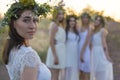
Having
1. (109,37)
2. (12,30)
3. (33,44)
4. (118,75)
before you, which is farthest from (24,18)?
(109,37)

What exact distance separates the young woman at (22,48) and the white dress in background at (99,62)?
17.3 feet

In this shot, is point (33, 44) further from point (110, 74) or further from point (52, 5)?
point (52, 5)

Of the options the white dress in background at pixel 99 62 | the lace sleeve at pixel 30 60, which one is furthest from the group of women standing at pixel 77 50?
the lace sleeve at pixel 30 60

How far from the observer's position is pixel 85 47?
28.1 ft

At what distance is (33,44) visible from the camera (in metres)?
12.4

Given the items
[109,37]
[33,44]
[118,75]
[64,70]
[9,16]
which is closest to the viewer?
[9,16]

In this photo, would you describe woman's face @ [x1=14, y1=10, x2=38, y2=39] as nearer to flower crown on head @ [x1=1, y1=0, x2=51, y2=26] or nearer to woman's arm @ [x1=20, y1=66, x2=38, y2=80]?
flower crown on head @ [x1=1, y1=0, x2=51, y2=26]

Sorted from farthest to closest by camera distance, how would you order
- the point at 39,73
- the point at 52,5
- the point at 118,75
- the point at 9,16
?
the point at 118,75, the point at 52,5, the point at 9,16, the point at 39,73

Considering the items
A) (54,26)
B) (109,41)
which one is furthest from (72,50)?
(109,41)

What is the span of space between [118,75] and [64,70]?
2606mm

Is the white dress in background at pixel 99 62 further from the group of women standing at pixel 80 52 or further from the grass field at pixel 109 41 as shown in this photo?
the grass field at pixel 109 41

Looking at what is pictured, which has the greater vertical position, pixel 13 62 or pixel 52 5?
pixel 52 5

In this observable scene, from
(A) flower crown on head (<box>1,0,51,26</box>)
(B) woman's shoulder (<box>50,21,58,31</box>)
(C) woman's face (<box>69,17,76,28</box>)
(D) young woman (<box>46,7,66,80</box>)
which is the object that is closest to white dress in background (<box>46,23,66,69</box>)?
(D) young woman (<box>46,7,66,80</box>)

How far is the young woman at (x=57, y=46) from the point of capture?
26.5ft
